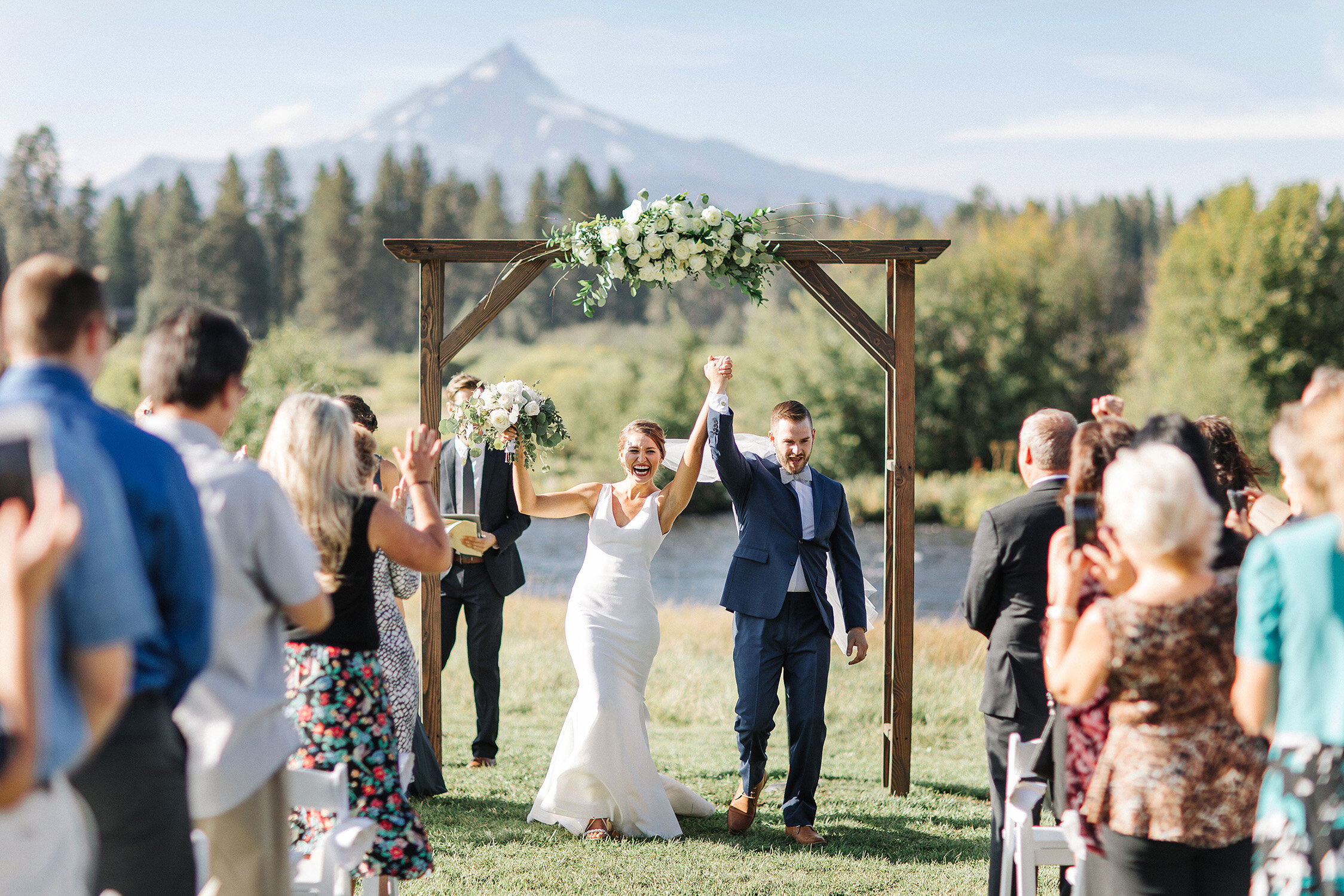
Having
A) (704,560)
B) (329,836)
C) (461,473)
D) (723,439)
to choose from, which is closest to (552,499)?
(723,439)

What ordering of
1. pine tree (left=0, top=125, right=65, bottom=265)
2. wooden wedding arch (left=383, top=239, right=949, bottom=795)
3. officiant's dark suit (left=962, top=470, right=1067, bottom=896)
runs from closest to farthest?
officiant's dark suit (left=962, top=470, right=1067, bottom=896) → wooden wedding arch (left=383, top=239, right=949, bottom=795) → pine tree (left=0, top=125, right=65, bottom=265)

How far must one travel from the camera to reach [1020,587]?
411cm

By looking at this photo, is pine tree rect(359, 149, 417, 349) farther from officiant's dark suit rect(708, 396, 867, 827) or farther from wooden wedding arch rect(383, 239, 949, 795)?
officiant's dark suit rect(708, 396, 867, 827)

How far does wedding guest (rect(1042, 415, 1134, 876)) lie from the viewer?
9.45 ft

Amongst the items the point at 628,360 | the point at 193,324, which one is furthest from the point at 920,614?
the point at 628,360

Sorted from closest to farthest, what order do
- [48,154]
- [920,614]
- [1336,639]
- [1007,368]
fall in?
[1336,639]
[920,614]
[1007,368]
[48,154]

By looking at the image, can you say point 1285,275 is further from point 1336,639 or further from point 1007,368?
point 1336,639

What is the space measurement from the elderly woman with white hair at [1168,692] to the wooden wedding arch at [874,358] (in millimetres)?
3262

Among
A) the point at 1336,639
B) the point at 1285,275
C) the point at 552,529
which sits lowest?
the point at 552,529

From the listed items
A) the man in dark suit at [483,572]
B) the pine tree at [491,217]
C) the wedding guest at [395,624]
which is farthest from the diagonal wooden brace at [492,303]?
the pine tree at [491,217]

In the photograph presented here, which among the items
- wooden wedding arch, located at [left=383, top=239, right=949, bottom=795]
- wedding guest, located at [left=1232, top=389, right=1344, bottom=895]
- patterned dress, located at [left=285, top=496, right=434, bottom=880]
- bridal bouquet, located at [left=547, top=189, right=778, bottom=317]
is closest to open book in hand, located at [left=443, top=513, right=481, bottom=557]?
wooden wedding arch, located at [left=383, top=239, right=949, bottom=795]

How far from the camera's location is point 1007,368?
33000 mm

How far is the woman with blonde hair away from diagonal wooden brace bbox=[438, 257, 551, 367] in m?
2.59

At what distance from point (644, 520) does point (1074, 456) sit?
100 inches
